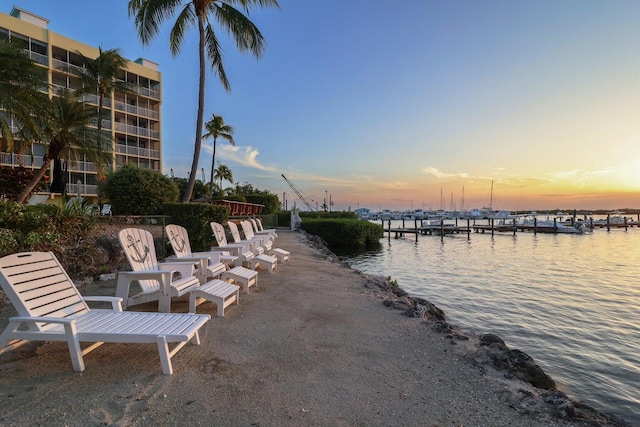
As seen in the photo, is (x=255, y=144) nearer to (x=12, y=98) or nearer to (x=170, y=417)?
(x=12, y=98)

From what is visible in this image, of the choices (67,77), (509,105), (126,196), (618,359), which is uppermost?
(67,77)

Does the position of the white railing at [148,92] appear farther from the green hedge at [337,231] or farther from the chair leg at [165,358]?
the chair leg at [165,358]

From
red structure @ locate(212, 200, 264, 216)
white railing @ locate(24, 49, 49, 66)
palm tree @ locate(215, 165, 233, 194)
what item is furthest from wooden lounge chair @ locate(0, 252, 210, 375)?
palm tree @ locate(215, 165, 233, 194)

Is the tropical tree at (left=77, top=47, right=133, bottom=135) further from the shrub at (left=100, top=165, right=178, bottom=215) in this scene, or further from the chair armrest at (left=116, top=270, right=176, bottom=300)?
the chair armrest at (left=116, top=270, right=176, bottom=300)

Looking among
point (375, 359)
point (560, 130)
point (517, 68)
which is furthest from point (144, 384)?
point (560, 130)

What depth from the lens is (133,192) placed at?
14.0 m

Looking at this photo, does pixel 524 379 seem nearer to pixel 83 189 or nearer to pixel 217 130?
pixel 83 189

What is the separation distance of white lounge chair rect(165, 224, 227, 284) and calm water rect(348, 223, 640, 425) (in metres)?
5.83

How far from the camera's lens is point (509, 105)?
16.7 metres

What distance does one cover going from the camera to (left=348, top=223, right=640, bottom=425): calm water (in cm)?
595

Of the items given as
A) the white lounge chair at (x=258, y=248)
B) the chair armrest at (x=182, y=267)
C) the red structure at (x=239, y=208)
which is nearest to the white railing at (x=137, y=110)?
the red structure at (x=239, y=208)

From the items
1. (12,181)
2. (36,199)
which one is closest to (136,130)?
(12,181)

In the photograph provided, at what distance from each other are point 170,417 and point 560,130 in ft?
70.9

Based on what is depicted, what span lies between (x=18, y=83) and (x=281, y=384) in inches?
473
